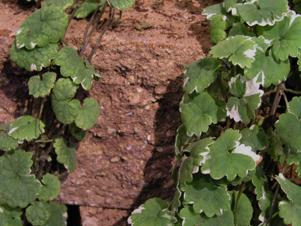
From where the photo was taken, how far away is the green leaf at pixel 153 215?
231 cm

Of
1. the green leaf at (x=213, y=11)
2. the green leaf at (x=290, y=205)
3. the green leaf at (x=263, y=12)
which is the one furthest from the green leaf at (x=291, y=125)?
the green leaf at (x=213, y=11)

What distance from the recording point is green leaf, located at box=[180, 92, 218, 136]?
221 centimetres

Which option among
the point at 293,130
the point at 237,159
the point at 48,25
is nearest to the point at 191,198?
the point at 237,159

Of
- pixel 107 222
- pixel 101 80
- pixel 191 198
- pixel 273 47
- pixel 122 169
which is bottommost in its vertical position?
pixel 107 222

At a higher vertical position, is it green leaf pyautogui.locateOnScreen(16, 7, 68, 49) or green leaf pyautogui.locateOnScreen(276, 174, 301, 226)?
green leaf pyautogui.locateOnScreen(16, 7, 68, 49)

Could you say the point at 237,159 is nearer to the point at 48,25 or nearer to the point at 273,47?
the point at 273,47

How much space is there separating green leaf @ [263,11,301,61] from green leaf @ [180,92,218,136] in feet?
0.76

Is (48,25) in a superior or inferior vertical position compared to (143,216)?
superior

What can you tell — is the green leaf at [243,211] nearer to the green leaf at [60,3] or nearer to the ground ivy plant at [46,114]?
the ground ivy plant at [46,114]

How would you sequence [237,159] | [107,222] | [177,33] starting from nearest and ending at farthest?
[237,159], [177,33], [107,222]

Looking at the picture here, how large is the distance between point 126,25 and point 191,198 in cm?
61

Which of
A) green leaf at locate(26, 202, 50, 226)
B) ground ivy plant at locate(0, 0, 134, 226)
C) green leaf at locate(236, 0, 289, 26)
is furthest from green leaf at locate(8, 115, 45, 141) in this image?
green leaf at locate(236, 0, 289, 26)

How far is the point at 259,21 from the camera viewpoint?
2.17m

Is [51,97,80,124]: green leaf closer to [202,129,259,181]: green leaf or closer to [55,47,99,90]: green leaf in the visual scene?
[55,47,99,90]: green leaf
